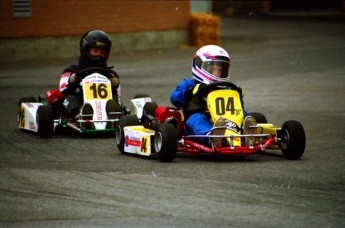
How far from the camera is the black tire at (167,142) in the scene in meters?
8.95

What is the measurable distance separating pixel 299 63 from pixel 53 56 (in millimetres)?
6129

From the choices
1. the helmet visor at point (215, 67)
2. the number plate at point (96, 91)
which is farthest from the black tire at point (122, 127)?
the number plate at point (96, 91)

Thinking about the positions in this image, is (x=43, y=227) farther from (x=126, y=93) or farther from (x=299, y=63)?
(x=299, y=63)

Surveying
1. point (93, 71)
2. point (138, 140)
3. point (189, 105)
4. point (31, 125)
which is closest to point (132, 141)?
point (138, 140)

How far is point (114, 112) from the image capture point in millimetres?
11555

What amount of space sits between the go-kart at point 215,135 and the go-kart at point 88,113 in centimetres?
128

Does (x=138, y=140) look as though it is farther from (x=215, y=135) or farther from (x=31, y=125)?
(x=31, y=125)

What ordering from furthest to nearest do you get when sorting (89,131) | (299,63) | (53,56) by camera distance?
(53,56), (299,63), (89,131)

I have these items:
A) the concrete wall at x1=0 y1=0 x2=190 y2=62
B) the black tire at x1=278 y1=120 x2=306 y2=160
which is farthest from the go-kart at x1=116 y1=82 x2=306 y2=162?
the concrete wall at x1=0 y1=0 x2=190 y2=62

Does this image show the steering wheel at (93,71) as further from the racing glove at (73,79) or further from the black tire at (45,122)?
the black tire at (45,122)

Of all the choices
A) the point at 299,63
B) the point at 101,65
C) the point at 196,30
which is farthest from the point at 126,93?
the point at 196,30

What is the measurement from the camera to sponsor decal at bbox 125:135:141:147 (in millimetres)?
9633

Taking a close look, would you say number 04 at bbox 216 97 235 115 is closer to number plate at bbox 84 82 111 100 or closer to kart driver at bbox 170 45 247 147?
kart driver at bbox 170 45 247 147

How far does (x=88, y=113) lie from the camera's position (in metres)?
11.5
